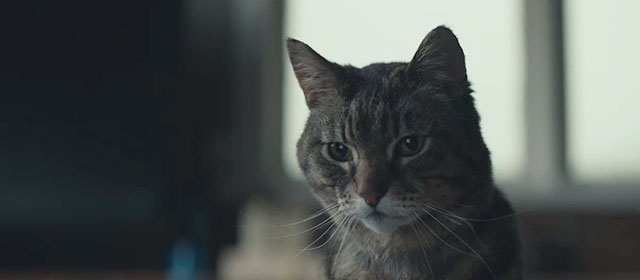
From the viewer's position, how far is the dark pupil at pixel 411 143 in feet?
1.58

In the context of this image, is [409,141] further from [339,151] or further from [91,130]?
[91,130]

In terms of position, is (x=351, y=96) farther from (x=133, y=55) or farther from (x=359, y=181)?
(x=133, y=55)

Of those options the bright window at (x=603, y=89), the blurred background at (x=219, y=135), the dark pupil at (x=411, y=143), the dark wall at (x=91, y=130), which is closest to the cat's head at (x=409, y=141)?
the dark pupil at (x=411, y=143)

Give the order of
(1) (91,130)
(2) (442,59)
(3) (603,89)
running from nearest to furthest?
(2) (442,59)
(1) (91,130)
(3) (603,89)

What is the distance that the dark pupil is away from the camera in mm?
481

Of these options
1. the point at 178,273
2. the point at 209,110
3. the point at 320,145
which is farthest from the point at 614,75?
the point at 320,145

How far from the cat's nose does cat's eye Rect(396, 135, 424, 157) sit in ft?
0.11

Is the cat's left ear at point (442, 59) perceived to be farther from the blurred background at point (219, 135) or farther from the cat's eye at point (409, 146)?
the blurred background at point (219, 135)

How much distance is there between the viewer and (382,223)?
49 centimetres

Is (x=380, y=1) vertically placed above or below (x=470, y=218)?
above

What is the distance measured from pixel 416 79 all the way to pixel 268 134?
1.47 meters

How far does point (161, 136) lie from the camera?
153 centimetres

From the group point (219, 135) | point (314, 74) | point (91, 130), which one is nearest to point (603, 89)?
point (219, 135)

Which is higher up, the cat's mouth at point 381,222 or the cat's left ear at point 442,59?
the cat's left ear at point 442,59
